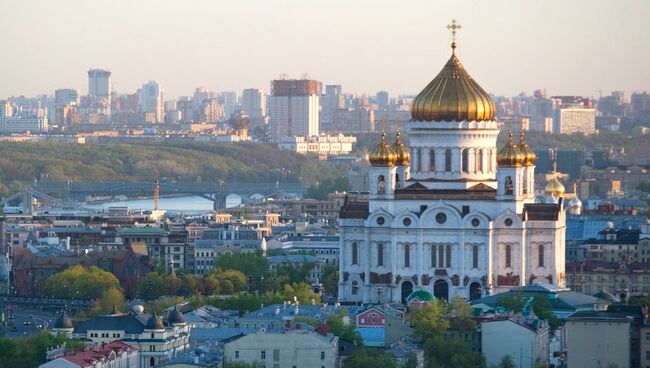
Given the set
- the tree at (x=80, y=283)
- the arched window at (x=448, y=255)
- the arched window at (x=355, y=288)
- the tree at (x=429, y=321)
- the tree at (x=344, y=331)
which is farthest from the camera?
the tree at (x=80, y=283)

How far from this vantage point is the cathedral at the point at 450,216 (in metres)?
71.4

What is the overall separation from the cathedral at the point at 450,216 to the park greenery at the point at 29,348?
1282 cm

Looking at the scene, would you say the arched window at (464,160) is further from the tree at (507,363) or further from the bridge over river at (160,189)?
the bridge over river at (160,189)

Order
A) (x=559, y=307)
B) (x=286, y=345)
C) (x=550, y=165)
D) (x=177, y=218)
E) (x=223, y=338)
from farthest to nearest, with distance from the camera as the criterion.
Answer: (x=550, y=165) < (x=177, y=218) < (x=559, y=307) < (x=223, y=338) < (x=286, y=345)

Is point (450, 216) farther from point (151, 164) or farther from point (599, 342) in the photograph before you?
point (151, 164)

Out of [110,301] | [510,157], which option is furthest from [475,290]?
[110,301]

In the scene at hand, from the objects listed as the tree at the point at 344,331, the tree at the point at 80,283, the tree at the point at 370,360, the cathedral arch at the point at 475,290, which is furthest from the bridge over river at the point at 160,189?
the tree at the point at 370,360

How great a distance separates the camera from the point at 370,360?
186 feet

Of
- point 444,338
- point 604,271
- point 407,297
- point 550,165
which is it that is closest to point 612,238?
point 604,271

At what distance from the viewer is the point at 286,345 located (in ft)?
190

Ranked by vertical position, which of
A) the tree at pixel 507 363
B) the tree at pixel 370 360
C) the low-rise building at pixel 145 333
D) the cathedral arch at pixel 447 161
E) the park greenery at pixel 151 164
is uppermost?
the park greenery at pixel 151 164

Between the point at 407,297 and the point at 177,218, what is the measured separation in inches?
1682

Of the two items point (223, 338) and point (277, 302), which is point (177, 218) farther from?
point (223, 338)

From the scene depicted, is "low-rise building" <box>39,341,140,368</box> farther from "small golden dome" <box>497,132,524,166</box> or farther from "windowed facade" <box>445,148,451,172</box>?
"windowed facade" <box>445,148,451,172</box>
